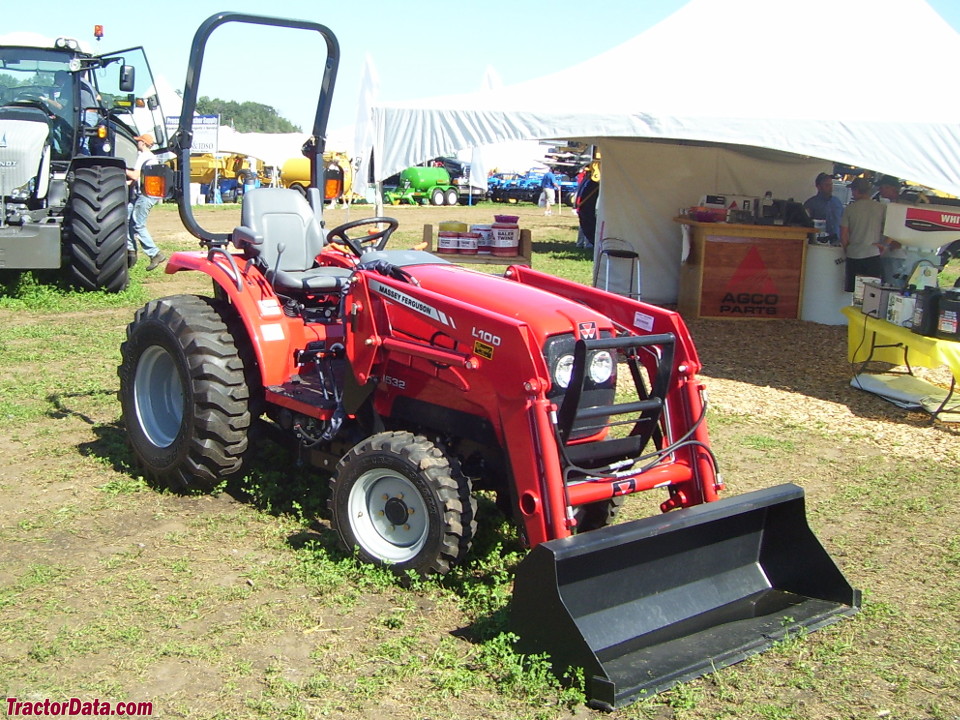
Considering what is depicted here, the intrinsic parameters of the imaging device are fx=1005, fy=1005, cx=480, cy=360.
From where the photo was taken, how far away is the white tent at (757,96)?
7.75 metres

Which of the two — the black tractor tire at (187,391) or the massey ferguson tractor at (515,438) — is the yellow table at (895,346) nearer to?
the massey ferguson tractor at (515,438)

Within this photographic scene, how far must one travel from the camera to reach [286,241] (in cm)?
517

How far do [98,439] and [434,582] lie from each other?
293 centimetres

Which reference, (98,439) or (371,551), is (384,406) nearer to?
(371,551)

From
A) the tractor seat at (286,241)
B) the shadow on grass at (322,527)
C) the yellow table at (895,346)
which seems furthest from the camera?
the yellow table at (895,346)

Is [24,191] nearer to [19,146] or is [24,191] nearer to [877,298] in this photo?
[19,146]

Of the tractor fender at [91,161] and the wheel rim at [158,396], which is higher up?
the tractor fender at [91,161]

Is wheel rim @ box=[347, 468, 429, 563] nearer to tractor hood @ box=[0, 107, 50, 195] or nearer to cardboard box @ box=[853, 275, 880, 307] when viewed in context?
cardboard box @ box=[853, 275, 880, 307]

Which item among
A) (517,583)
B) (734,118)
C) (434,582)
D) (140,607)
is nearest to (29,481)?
(140,607)

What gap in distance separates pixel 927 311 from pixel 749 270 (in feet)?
12.2

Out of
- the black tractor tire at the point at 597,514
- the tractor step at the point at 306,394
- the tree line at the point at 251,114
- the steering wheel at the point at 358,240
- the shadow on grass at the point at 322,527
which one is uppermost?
the tree line at the point at 251,114

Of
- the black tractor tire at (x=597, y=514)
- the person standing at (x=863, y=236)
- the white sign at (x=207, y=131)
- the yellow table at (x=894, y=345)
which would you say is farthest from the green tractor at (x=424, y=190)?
the black tractor tire at (x=597, y=514)

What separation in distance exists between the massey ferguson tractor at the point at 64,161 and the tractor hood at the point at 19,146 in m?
0.01

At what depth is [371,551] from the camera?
409 cm
